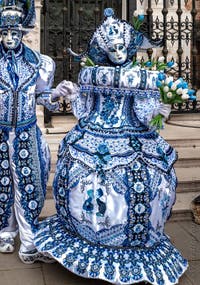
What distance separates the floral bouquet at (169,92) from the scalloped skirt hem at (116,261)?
88 centimetres

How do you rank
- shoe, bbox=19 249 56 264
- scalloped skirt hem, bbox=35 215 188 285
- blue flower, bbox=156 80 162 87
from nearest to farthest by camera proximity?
→ scalloped skirt hem, bbox=35 215 188 285
blue flower, bbox=156 80 162 87
shoe, bbox=19 249 56 264

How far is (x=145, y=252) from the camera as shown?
3334 millimetres

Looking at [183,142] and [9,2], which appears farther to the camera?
[183,142]

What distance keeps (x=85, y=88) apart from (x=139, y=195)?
842 millimetres

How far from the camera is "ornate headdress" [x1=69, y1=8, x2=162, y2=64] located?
132 inches

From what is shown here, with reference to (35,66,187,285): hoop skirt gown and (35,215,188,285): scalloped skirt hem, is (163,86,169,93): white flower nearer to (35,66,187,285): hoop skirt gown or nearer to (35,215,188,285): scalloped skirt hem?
(35,66,187,285): hoop skirt gown

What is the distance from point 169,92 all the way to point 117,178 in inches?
26.3

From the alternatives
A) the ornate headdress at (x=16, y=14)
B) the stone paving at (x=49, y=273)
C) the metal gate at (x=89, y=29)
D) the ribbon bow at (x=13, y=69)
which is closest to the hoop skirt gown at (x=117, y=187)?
the stone paving at (x=49, y=273)

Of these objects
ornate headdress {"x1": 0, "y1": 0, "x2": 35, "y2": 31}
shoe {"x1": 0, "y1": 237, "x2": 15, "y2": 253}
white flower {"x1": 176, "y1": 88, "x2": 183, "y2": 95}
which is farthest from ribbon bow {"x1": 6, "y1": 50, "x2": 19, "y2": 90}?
shoe {"x1": 0, "y1": 237, "x2": 15, "y2": 253}

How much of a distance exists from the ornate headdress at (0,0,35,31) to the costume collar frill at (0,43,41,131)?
0.51 ft

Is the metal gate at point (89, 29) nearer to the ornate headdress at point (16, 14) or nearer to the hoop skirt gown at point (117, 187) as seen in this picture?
the ornate headdress at point (16, 14)

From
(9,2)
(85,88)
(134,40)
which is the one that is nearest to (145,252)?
(85,88)

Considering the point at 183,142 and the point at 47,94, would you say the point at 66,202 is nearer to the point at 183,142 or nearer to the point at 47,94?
the point at 47,94

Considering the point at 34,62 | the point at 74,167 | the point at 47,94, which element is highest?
the point at 34,62
